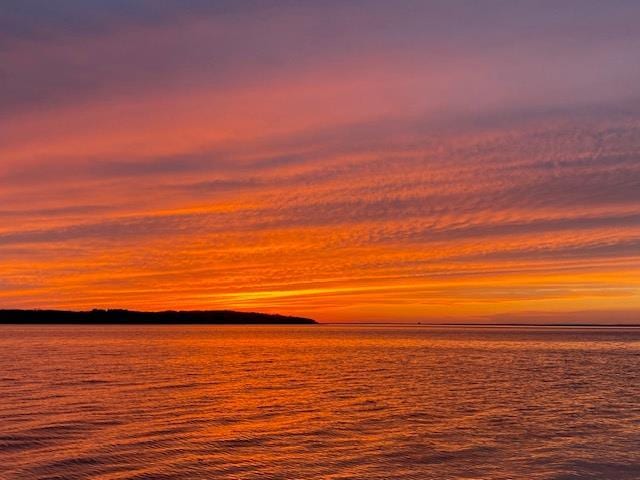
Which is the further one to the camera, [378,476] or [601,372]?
[601,372]

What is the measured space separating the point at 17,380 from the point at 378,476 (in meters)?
32.1

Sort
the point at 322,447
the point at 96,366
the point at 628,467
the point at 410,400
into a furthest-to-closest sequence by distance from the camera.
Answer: the point at 96,366
the point at 410,400
the point at 322,447
the point at 628,467

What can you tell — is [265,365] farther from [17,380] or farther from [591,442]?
[591,442]

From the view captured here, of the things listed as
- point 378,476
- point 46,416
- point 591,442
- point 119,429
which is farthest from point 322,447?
point 46,416

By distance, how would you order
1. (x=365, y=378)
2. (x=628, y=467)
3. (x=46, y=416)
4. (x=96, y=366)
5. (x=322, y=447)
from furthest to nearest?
(x=96, y=366)
(x=365, y=378)
(x=46, y=416)
(x=322, y=447)
(x=628, y=467)

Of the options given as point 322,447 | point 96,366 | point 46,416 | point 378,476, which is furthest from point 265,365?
point 378,476

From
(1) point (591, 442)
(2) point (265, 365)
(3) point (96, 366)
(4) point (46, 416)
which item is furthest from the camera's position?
(2) point (265, 365)

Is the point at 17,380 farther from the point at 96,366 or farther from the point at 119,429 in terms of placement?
the point at 119,429

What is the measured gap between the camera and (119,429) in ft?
82.0

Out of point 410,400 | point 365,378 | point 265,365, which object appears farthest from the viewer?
point 265,365

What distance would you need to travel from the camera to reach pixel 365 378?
47156 mm

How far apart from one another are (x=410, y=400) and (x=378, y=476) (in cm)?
1645

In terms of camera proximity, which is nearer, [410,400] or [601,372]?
[410,400]

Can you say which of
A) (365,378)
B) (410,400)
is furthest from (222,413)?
(365,378)
